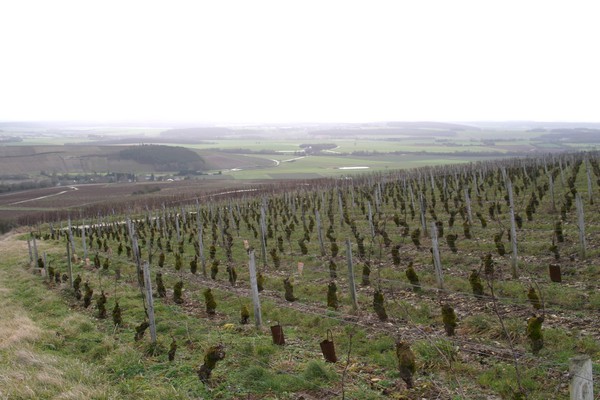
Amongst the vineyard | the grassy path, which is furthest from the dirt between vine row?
the grassy path

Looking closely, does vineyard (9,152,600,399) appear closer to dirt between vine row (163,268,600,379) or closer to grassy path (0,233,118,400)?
dirt between vine row (163,268,600,379)

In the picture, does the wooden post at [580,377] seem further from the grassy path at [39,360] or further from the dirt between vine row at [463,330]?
the grassy path at [39,360]

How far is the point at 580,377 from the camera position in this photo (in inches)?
151

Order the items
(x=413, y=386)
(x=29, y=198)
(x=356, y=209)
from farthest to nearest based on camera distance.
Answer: (x=29, y=198) < (x=356, y=209) < (x=413, y=386)

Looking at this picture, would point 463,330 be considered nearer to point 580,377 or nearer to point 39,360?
point 580,377

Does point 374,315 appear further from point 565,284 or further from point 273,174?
point 273,174

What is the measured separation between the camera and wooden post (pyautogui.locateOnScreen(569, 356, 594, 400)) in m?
3.82

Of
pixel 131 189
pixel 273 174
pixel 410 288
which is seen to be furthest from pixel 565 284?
pixel 273 174

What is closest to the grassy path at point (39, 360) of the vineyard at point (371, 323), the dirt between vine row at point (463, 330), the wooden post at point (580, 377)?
the vineyard at point (371, 323)

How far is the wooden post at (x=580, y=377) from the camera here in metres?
3.82

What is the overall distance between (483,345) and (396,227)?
46.4 feet

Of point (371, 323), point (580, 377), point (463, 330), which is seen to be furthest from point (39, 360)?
point (580, 377)

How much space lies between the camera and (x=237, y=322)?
1156 cm

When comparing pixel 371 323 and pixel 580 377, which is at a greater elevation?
pixel 580 377
